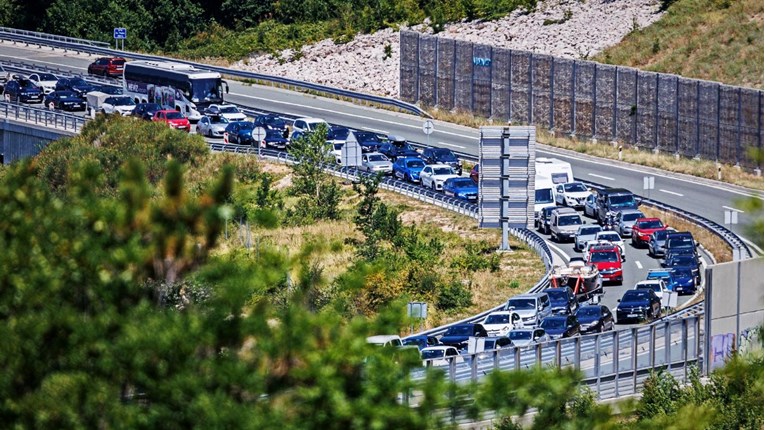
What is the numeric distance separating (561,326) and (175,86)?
48.4 metres

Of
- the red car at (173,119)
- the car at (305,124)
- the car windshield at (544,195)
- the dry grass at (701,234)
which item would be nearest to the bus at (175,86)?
the red car at (173,119)

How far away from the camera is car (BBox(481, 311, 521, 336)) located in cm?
4616

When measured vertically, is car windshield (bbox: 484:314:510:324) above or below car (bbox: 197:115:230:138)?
above

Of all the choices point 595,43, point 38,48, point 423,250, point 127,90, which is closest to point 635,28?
point 595,43

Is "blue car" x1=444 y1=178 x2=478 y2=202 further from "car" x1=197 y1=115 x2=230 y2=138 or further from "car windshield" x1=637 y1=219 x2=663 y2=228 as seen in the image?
"car" x1=197 y1=115 x2=230 y2=138

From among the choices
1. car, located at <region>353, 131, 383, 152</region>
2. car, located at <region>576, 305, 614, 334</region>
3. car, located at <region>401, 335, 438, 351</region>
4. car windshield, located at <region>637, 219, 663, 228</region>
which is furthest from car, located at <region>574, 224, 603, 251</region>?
car, located at <region>353, 131, 383, 152</region>

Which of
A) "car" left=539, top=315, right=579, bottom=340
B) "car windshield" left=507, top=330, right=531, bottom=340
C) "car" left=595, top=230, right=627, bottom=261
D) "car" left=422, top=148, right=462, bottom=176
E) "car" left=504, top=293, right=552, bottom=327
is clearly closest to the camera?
"car windshield" left=507, top=330, right=531, bottom=340

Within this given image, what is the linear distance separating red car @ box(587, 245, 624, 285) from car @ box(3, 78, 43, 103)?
49.3m

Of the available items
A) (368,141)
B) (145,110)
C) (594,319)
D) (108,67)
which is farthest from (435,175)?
(108,67)

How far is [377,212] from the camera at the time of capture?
65.2m

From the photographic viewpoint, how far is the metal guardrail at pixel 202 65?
90.9 meters

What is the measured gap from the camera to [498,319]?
154 feet

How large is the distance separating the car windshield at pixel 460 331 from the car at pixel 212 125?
128 feet

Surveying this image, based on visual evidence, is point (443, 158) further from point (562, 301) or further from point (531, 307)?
point (531, 307)
